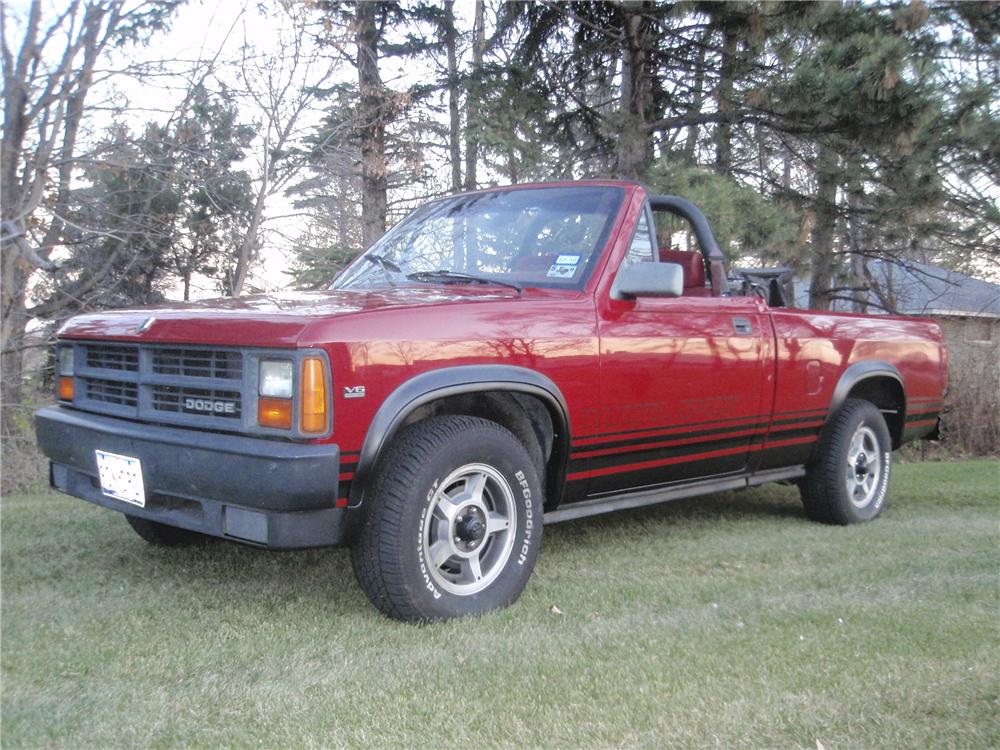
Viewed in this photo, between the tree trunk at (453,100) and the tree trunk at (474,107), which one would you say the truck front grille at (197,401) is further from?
the tree trunk at (453,100)

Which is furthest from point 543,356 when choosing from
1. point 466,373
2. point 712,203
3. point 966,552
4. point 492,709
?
point 712,203

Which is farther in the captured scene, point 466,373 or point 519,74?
point 519,74

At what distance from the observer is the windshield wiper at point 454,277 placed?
4.40 metres

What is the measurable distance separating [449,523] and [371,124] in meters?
9.26

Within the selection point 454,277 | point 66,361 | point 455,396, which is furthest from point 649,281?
point 66,361

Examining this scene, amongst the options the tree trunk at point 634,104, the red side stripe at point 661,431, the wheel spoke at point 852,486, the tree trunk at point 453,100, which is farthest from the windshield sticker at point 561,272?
the tree trunk at point 453,100

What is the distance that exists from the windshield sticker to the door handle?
43.6 inches

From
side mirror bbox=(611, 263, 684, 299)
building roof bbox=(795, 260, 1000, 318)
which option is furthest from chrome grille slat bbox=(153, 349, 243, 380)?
building roof bbox=(795, 260, 1000, 318)

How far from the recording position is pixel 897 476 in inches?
334

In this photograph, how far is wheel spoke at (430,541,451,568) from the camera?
12.1 feet

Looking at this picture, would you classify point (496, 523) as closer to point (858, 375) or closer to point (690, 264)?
point (690, 264)

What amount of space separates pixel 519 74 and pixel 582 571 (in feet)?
28.9

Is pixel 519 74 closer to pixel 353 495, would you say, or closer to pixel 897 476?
pixel 897 476

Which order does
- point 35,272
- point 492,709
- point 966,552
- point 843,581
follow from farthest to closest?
1. point 35,272
2. point 966,552
3. point 843,581
4. point 492,709
